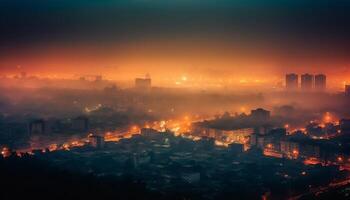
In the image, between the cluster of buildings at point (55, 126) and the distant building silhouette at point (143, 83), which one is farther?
the distant building silhouette at point (143, 83)

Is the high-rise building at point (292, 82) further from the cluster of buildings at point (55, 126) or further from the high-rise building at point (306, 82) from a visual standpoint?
the cluster of buildings at point (55, 126)

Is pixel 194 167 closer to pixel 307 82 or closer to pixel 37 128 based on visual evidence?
pixel 37 128

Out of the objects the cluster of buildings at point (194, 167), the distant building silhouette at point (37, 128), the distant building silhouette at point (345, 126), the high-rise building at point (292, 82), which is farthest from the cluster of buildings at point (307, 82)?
the distant building silhouette at point (37, 128)

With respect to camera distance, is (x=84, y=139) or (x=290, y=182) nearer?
(x=290, y=182)

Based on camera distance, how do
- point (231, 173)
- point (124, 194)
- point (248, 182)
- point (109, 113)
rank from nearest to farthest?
point (124, 194)
point (248, 182)
point (231, 173)
point (109, 113)

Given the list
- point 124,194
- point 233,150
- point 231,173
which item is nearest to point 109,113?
point 233,150

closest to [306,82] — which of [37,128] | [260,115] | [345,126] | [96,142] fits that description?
[260,115]

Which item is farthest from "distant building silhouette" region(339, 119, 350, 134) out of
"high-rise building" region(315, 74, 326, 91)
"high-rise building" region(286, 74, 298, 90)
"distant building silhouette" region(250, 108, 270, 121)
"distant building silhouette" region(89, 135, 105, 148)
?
"high-rise building" region(286, 74, 298, 90)

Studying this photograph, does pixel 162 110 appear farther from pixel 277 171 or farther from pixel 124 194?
pixel 124 194
